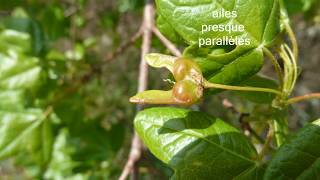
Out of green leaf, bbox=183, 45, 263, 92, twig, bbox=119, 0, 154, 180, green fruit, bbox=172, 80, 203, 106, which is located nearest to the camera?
green fruit, bbox=172, 80, 203, 106

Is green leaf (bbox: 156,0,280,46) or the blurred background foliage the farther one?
the blurred background foliage

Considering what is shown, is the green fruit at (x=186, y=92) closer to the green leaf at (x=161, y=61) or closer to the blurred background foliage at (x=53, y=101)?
the green leaf at (x=161, y=61)

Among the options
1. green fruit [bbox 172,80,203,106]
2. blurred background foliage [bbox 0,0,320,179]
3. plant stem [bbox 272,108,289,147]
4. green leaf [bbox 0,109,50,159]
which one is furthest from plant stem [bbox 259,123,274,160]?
green leaf [bbox 0,109,50,159]

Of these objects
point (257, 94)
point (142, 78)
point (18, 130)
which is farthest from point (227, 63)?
point (18, 130)

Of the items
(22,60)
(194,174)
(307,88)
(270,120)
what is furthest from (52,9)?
(307,88)

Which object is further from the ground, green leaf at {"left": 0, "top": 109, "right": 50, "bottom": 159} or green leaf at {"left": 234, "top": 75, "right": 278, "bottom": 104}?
green leaf at {"left": 234, "top": 75, "right": 278, "bottom": 104}

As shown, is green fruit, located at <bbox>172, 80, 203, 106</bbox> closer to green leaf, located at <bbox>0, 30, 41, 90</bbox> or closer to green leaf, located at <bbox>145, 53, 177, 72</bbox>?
green leaf, located at <bbox>145, 53, 177, 72</bbox>

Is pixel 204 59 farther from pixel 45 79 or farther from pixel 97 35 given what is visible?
pixel 97 35

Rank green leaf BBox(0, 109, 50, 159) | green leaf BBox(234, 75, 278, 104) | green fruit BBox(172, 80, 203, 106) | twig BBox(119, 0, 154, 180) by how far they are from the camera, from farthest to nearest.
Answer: green leaf BBox(0, 109, 50, 159), twig BBox(119, 0, 154, 180), green leaf BBox(234, 75, 278, 104), green fruit BBox(172, 80, 203, 106)
